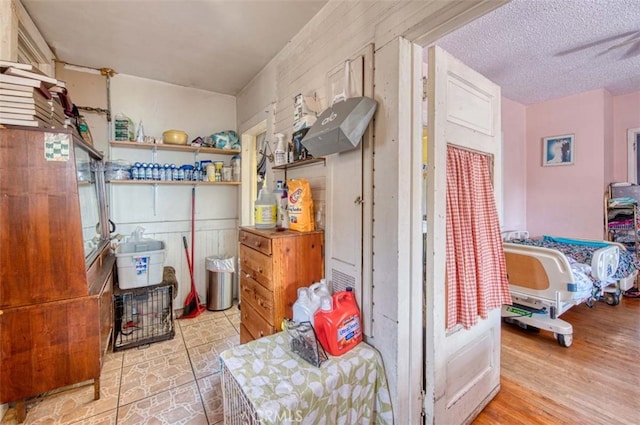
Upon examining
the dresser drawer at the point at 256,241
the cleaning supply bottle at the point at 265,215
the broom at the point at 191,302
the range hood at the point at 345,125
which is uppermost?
the range hood at the point at 345,125

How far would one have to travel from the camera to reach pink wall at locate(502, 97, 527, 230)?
4.32 m

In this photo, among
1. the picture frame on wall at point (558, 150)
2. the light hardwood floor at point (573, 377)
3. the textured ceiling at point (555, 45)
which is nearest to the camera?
the light hardwood floor at point (573, 377)

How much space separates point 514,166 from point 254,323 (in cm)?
464

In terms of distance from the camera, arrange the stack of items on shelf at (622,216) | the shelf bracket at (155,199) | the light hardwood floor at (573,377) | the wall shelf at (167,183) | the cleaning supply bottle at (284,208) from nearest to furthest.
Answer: the light hardwood floor at (573,377), the cleaning supply bottle at (284,208), the wall shelf at (167,183), the shelf bracket at (155,199), the stack of items on shelf at (622,216)

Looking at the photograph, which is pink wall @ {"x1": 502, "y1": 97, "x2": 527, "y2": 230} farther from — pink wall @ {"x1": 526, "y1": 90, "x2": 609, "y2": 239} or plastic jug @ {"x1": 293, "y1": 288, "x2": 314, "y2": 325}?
plastic jug @ {"x1": 293, "y1": 288, "x2": 314, "y2": 325}

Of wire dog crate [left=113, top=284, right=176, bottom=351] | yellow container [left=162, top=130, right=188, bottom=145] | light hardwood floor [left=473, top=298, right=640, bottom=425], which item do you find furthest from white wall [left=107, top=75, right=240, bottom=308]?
light hardwood floor [left=473, top=298, right=640, bottom=425]

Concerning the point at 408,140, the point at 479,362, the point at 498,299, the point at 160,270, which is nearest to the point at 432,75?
the point at 408,140

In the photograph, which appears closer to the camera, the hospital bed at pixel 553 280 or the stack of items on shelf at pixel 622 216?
the hospital bed at pixel 553 280

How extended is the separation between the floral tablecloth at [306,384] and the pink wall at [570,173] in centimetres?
453

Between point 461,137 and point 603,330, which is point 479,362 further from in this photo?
point 603,330

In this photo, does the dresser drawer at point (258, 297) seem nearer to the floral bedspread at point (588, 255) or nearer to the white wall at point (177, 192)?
the white wall at point (177, 192)

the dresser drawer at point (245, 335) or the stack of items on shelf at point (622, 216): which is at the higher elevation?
the stack of items on shelf at point (622, 216)

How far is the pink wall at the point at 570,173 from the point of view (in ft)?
13.2

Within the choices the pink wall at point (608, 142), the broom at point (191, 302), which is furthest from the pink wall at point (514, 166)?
the broom at point (191, 302)
